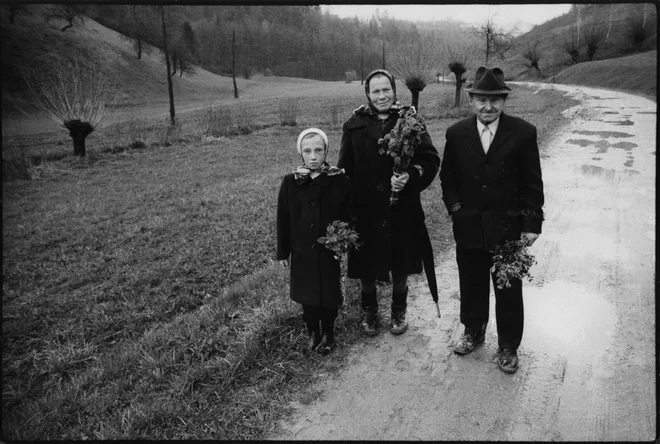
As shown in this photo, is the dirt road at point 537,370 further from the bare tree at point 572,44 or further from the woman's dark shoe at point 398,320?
the bare tree at point 572,44

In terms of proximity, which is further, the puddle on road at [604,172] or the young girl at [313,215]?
the puddle on road at [604,172]

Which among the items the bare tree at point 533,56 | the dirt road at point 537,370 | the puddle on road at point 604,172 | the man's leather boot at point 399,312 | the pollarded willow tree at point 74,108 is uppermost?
the bare tree at point 533,56

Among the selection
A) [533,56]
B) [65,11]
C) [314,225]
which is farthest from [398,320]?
[533,56]

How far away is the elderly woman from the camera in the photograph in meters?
3.56

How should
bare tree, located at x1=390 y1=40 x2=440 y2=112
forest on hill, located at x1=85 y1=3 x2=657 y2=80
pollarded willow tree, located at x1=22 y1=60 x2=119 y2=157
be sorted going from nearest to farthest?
pollarded willow tree, located at x1=22 y1=60 x2=119 y2=157 < bare tree, located at x1=390 y1=40 x2=440 y2=112 < forest on hill, located at x1=85 y1=3 x2=657 y2=80

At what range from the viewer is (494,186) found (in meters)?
3.26

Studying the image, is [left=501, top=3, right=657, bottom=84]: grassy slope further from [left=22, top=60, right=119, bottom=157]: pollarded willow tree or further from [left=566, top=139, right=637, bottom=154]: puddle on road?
[left=22, top=60, right=119, bottom=157]: pollarded willow tree

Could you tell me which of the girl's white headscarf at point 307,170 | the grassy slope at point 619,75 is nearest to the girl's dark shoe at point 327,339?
the girl's white headscarf at point 307,170

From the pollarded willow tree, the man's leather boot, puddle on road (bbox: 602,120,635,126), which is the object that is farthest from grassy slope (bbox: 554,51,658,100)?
the pollarded willow tree

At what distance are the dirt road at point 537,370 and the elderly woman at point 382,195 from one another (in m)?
0.53

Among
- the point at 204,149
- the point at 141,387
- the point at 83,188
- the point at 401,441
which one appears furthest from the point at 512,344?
the point at 204,149

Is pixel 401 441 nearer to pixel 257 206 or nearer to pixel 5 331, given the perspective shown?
pixel 5 331

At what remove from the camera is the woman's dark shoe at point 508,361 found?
3.32 m

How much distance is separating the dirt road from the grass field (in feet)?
1.03
